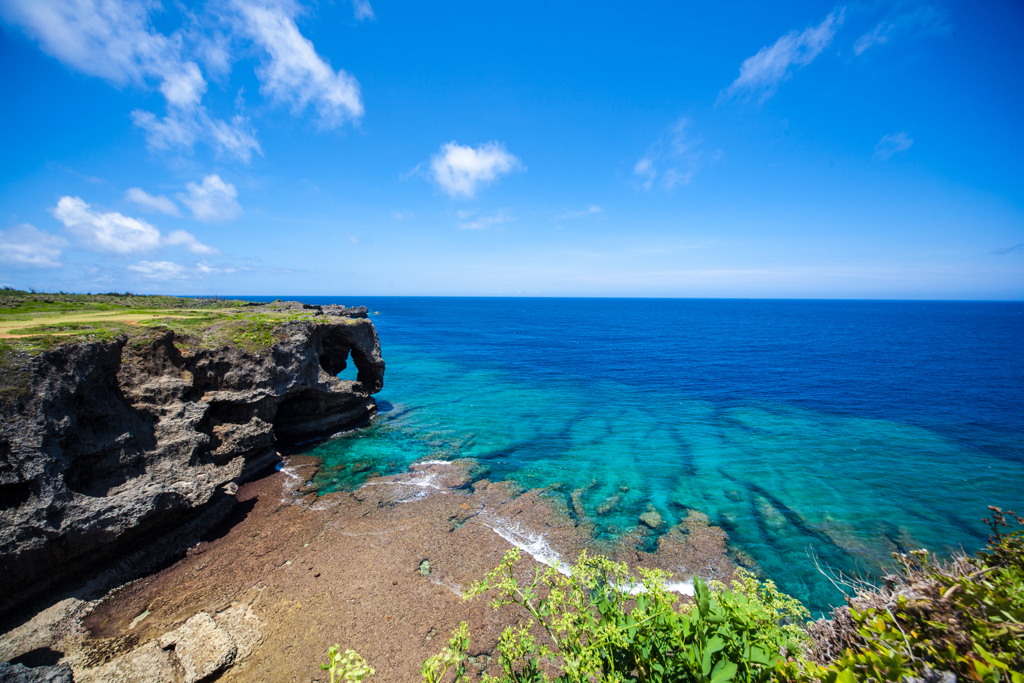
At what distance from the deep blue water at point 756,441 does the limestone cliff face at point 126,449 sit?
5961mm

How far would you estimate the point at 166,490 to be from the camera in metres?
16.0

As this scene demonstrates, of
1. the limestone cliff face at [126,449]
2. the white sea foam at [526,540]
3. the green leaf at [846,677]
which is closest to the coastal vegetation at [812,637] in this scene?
the green leaf at [846,677]

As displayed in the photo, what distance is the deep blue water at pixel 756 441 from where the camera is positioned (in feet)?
60.3

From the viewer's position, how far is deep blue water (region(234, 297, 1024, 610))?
60.3 feet

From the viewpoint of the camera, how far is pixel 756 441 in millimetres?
28375

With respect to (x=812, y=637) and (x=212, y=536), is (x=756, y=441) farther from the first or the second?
(x=212, y=536)

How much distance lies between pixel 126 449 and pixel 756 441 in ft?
124

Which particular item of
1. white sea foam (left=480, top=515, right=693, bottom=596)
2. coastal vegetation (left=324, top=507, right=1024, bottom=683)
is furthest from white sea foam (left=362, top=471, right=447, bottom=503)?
coastal vegetation (left=324, top=507, right=1024, bottom=683)

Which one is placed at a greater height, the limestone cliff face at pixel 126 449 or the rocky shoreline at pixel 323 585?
the limestone cliff face at pixel 126 449

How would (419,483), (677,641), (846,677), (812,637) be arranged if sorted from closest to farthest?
(846,677)
(677,641)
(812,637)
(419,483)

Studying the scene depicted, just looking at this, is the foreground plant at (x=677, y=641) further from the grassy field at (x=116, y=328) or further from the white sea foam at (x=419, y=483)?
the grassy field at (x=116, y=328)

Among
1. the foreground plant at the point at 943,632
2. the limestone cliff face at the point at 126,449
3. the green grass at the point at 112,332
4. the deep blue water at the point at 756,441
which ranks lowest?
the deep blue water at the point at 756,441

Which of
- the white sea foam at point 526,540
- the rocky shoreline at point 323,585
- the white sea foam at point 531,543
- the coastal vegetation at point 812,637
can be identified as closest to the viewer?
the coastal vegetation at point 812,637

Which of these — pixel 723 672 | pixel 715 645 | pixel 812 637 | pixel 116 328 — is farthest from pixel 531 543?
pixel 116 328
